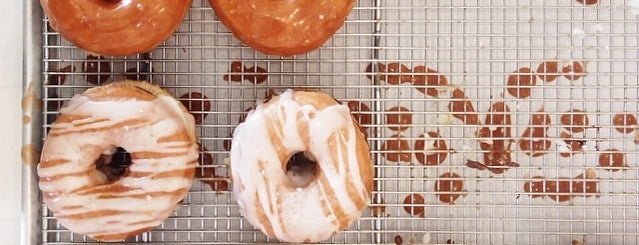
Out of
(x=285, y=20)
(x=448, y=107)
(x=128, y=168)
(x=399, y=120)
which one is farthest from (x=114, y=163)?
→ (x=448, y=107)

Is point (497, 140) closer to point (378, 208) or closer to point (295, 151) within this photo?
point (378, 208)

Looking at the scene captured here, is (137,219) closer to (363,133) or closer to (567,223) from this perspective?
(363,133)

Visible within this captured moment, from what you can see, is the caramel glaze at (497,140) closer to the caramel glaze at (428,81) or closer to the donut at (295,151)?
the caramel glaze at (428,81)

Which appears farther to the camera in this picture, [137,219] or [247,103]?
[247,103]

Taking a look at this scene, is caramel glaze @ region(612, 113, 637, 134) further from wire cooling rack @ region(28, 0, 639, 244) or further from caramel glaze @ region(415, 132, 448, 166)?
caramel glaze @ region(415, 132, 448, 166)

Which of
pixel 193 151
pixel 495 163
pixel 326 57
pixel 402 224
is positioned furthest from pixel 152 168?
pixel 495 163

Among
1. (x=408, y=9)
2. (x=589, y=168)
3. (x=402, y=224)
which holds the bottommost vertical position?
(x=402, y=224)
